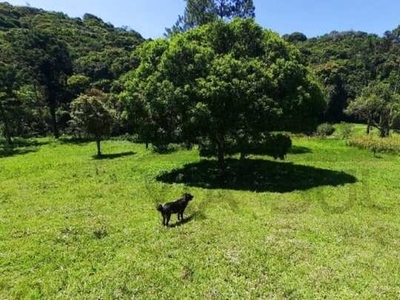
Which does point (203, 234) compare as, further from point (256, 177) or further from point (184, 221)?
point (256, 177)

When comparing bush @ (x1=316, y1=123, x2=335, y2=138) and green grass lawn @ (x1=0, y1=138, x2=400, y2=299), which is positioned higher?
green grass lawn @ (x1=0, y1=138, x2=400, y2=299)

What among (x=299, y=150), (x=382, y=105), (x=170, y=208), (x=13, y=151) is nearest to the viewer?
(x=170, y=208)

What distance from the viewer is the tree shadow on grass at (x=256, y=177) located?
2966 centimetres

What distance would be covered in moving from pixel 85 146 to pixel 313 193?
3483 centimetres

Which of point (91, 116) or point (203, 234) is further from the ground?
point (91, 116)

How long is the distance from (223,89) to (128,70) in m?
76.1

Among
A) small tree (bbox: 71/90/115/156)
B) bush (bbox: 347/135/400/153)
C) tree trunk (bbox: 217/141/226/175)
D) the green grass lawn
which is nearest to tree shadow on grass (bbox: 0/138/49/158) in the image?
small tree (bbox: 71/90/115/156)

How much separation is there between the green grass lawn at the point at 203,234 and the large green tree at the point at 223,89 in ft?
11.1

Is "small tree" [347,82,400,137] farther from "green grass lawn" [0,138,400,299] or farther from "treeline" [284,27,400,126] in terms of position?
"green grass lawn" [0,138,400,299]

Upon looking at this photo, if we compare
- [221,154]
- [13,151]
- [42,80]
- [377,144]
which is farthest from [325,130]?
[13,151]

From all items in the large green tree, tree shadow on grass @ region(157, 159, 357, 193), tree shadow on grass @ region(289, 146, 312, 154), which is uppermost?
the large green tree

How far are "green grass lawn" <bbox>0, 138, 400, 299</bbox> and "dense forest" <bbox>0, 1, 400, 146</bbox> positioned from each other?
20.9 feet

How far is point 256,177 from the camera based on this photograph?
32.5 metres

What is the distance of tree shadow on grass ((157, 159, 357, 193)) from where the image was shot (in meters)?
29.7
